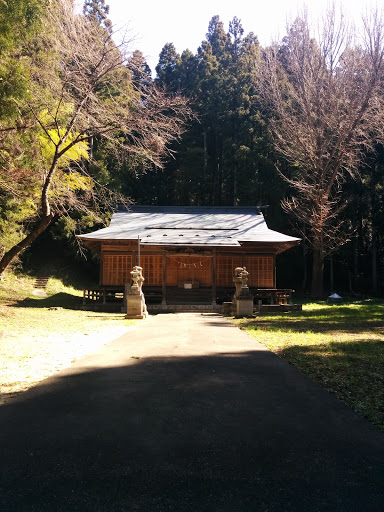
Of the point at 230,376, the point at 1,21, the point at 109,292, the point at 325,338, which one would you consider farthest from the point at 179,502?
the point at 109,292

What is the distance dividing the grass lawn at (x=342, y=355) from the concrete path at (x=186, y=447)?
0.29m

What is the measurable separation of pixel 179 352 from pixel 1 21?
25.1 ft

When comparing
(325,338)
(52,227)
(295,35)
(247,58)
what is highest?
(247,58)

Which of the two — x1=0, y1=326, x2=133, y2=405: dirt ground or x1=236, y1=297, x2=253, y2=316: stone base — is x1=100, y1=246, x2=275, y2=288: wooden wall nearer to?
x1=236, y1=297, x2=253, y2=316: stone base

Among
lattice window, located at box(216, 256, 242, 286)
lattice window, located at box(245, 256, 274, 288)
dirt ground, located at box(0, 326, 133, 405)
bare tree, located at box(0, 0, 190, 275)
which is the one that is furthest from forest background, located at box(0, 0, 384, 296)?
lattice window, located at box(216, 256, 242, 286)

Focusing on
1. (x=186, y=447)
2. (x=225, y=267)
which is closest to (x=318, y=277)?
(x=225, y=267)

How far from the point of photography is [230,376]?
14.6 feet

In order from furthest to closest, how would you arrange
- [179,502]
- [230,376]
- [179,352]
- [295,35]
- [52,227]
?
[52,227], [295,35], [179,352], [230,376], [179,502]

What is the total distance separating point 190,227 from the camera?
2158 centimetres

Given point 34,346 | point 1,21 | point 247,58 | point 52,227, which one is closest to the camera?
point 34,346

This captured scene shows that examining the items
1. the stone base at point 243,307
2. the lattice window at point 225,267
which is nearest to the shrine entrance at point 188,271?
the lattice window at point 225,267

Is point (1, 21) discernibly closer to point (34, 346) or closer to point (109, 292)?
point (34, 346)

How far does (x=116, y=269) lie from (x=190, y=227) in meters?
4.94

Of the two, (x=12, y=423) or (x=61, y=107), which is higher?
(x=61, y=107)
